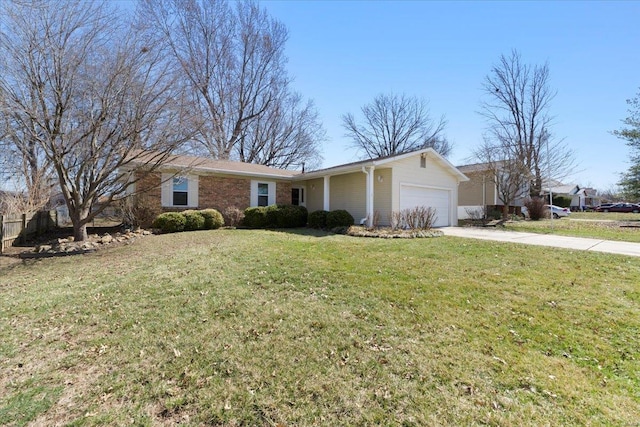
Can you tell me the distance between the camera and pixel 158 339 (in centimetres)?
370

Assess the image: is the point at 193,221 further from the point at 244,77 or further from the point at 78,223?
the point at 244,77

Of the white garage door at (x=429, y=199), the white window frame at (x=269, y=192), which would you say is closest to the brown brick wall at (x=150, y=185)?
the white window frame at (x=269, y=192)

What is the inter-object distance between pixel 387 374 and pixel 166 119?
395 inches

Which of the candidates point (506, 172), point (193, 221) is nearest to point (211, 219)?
point (193, 221)

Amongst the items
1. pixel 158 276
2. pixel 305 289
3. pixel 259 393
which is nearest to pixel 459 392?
pixel 259 393

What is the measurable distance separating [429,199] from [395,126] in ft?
66.6

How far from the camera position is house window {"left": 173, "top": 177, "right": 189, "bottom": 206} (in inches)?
572

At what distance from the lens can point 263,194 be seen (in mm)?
17109

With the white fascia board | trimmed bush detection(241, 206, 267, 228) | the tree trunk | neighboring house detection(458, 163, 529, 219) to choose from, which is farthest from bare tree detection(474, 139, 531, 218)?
the tree trunk

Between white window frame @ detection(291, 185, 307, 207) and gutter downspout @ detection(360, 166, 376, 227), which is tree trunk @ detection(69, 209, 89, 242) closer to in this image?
gutter downspout @ detection(360, 166, 376, 227)

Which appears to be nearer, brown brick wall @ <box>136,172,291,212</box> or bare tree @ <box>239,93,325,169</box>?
brown brick wall @ <box>136,172,291,212</box>

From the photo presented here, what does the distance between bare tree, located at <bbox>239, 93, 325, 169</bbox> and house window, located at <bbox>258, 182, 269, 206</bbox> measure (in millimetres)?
11393

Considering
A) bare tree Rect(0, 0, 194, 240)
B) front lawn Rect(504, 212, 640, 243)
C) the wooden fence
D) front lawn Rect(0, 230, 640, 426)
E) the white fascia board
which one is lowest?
front lawn Rect(0, 230, 640, 426)

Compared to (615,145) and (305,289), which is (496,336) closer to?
(305,289)
